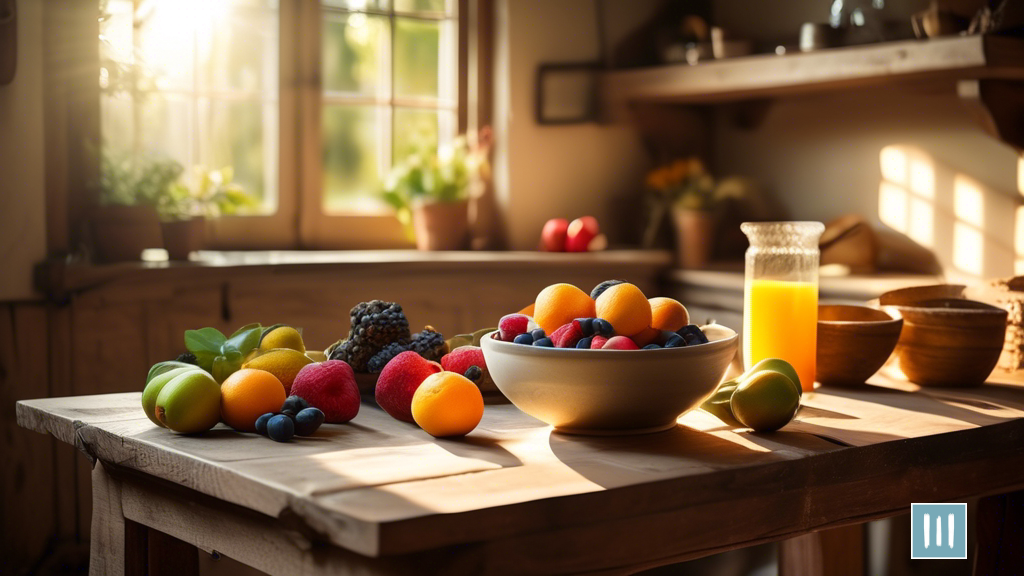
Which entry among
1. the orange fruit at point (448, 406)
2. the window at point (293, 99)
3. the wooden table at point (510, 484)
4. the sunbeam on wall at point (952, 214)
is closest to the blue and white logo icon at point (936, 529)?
the wooden table at point (510, 484)

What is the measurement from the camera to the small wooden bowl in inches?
64.9

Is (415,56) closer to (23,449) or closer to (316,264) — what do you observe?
(316,264)

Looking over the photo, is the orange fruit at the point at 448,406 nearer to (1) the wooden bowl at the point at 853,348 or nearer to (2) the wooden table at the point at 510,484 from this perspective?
(2) the wooden table at the point at 510,484

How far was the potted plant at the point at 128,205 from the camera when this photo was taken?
265 cm

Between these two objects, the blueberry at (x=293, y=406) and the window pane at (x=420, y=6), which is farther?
the window pane at (x=420, y=6)

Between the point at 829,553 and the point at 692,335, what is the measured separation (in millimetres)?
860

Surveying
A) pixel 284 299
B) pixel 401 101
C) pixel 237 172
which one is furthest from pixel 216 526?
pixel 401 101

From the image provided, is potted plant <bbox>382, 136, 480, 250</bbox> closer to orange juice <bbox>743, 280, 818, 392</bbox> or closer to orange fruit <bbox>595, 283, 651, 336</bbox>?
orange juice <bbox>743, 280, 818, 392</bbox>

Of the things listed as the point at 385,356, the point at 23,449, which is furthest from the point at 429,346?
the point at 23,449

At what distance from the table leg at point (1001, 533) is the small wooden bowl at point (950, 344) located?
21 cm

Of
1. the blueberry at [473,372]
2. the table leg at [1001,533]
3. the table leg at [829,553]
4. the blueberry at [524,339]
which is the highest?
the blueberry at [524,339]

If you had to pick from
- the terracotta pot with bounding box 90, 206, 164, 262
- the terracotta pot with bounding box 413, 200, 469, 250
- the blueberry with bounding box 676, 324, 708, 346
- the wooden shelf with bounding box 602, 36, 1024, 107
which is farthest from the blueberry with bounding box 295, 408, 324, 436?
the terracotta pot with bounding box 413, 200, 469, 250

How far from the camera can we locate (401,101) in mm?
3348

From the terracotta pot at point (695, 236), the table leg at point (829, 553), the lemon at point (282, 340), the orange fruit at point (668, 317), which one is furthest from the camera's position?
the terracotta pot at point (695, 236)
